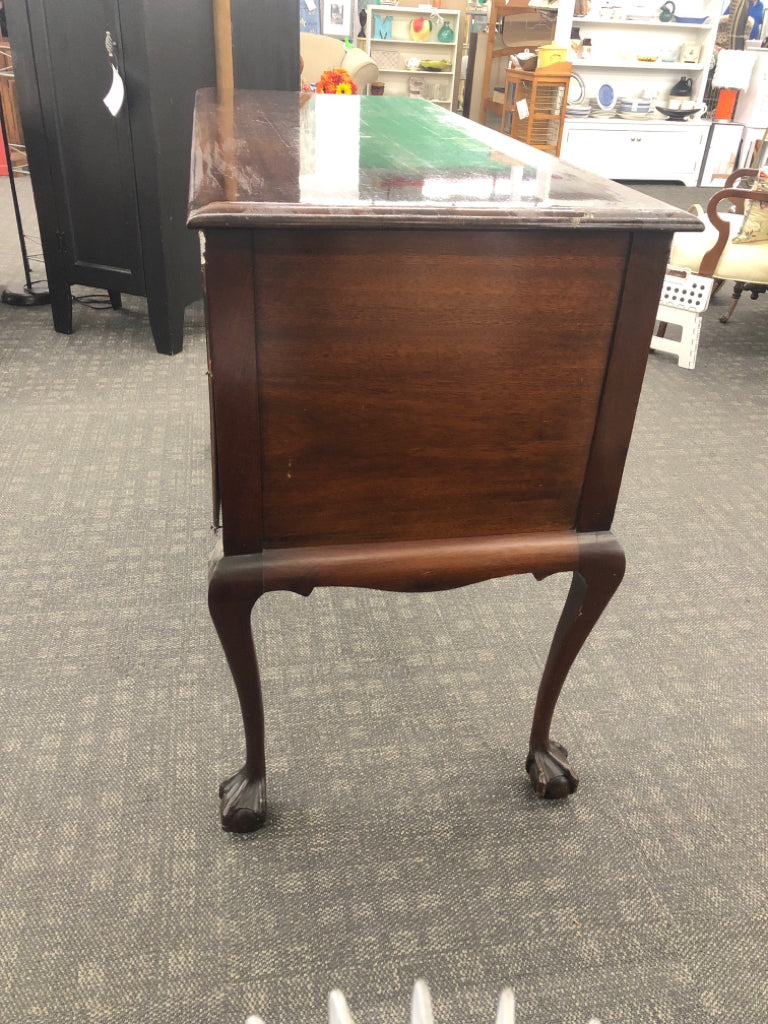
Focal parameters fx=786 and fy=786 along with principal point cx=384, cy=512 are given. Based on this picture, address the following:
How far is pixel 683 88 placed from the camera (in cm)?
629

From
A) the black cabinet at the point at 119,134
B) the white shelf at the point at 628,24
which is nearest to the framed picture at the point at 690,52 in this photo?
the white shelf at the point at 628,24

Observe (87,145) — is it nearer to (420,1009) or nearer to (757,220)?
(757,220)

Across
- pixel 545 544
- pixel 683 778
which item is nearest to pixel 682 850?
pixel 683 778

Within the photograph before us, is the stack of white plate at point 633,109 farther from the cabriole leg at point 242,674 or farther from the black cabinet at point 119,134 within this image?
the cabriole leg at point 242,674

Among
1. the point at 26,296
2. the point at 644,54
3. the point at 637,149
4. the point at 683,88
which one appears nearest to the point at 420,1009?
the point at 26,296

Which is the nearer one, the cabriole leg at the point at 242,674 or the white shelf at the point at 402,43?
the cabriole leg at the point at 242,674

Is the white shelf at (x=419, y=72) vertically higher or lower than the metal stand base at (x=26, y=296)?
higher

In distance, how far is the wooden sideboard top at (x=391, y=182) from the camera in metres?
0.77

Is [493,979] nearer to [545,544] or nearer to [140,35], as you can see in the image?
[545,544]

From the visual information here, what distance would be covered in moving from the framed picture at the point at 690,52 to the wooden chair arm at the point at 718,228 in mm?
4145

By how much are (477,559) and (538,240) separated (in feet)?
1.32

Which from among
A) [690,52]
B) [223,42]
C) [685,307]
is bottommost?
[685,307]

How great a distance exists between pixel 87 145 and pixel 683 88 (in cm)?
534

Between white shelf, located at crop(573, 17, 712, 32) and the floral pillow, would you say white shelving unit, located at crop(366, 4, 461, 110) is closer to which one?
white shelf, located at crop(573, 17, 712, 32)
